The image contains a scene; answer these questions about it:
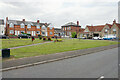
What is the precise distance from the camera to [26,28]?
2163 inches

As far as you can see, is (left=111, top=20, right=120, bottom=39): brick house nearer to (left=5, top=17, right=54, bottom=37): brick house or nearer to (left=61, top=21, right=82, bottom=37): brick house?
(left=61, top=21, right=82, bottom=37): brick house

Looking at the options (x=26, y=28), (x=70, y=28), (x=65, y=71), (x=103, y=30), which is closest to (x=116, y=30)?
(x=103, y=30)

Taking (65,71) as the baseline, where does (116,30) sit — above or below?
above

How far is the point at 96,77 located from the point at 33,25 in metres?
53.7

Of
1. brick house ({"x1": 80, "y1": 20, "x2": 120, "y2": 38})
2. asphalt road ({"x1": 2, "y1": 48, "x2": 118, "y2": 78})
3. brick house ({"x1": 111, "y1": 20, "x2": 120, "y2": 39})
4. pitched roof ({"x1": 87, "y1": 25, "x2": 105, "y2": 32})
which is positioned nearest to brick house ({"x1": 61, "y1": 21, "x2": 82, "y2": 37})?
brick house ({"x1": 80, "y1": 20, "x2": 120, "y2": 38})

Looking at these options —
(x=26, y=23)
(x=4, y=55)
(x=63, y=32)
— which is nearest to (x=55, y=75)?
(x=4, y=55)

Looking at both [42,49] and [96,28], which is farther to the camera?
[96,28]

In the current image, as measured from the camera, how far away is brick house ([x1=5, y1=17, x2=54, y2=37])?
5142cm

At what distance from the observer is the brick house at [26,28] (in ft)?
169

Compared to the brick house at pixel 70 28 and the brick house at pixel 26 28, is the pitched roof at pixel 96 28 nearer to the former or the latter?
the brick house at pixel 70 28

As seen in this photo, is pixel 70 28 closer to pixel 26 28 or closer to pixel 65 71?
pixel 26 28

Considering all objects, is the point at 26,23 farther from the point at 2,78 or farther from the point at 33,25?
the point at 2,78

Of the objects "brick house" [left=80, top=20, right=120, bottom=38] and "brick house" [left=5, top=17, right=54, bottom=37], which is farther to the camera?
"brick house" [left=80, top=20, right=120, bottom=38]

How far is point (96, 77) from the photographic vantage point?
6199mm
